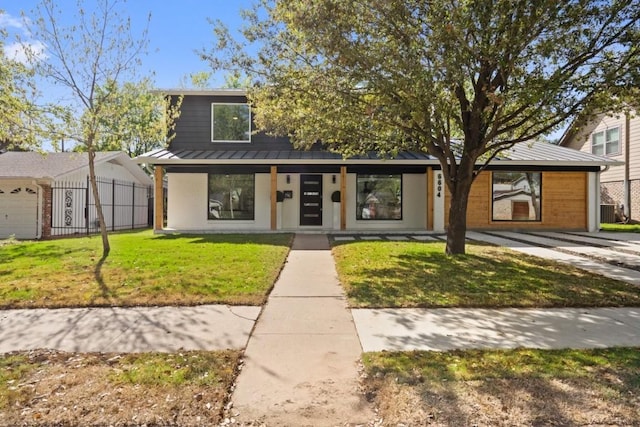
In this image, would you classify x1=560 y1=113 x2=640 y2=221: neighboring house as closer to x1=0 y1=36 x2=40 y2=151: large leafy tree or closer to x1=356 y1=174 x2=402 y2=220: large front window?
x1=356 y1=174 x2=402 y2=220: large front window

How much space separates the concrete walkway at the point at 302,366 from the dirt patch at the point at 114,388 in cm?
24

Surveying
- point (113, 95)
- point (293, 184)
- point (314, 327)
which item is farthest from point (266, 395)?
point (293, 184)

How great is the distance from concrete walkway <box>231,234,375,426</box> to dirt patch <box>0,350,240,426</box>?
24 cm

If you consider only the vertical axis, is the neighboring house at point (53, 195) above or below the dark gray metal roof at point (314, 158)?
below

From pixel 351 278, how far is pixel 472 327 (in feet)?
8.90

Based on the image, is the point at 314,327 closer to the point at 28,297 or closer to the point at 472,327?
the point at 472,327

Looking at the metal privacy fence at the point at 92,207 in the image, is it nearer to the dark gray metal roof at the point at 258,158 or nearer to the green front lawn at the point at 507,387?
the dark gray metal roof at the point at 258,158

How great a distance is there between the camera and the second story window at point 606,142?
67.0ft

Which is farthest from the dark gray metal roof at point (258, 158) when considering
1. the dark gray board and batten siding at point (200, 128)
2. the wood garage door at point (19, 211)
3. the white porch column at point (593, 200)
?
the white porch column at point (593, 200)

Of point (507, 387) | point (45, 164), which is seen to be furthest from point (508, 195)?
point (45, 164)

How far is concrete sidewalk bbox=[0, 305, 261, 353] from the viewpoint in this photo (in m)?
4.05

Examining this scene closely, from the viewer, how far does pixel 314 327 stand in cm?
462

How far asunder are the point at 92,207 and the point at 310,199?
9.88 metres

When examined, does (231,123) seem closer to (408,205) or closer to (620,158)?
(408,205)
